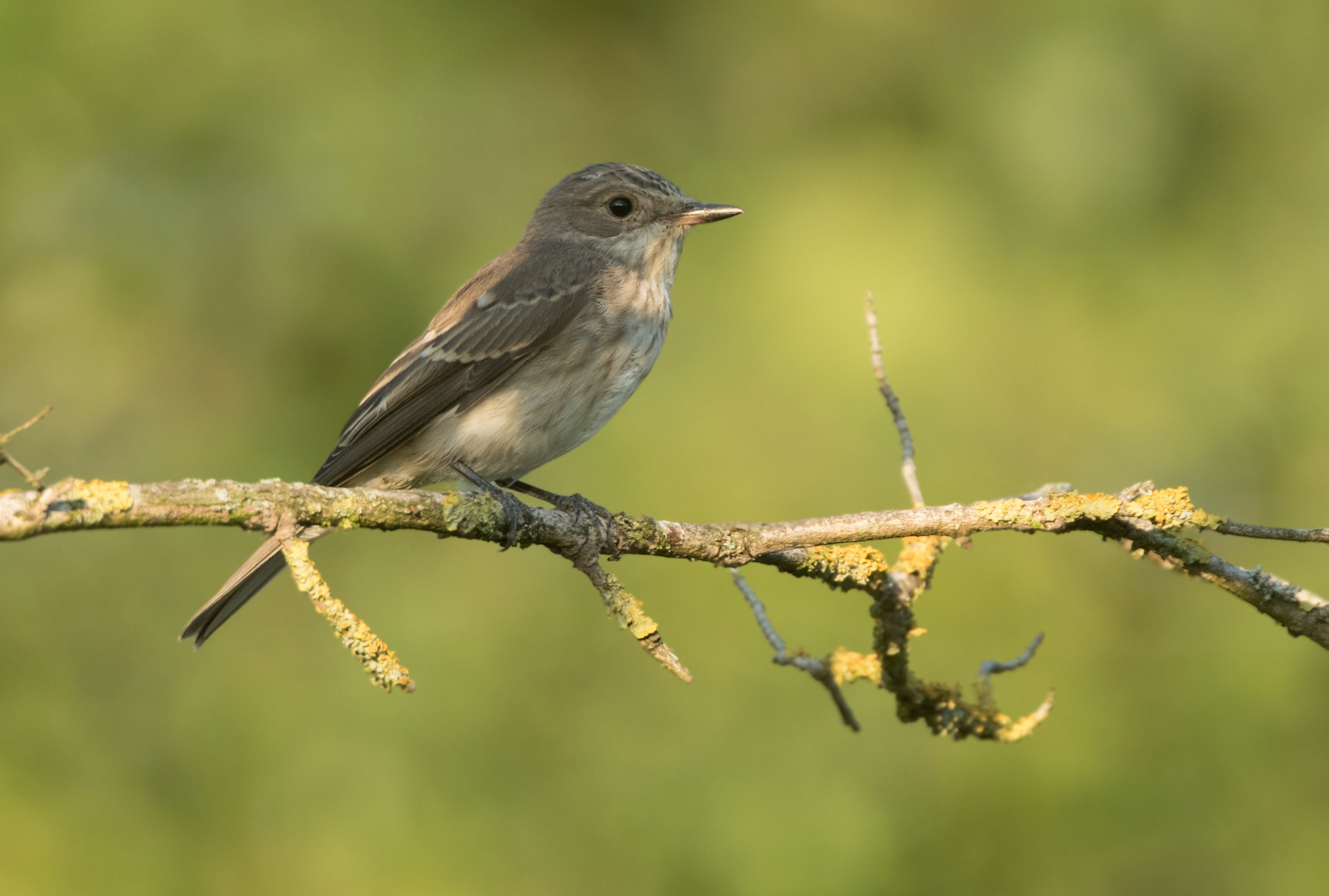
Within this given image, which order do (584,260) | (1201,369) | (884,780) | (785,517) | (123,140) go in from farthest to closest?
(123,140), (1201,369), (785,517), (884,780), (584,260)

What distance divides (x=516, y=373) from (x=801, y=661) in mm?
1688

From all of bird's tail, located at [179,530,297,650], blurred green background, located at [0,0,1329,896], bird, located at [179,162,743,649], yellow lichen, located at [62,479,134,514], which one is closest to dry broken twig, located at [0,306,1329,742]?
yellow lichen, located at [62,479,134,514]

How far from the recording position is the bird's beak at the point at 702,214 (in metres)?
5.30

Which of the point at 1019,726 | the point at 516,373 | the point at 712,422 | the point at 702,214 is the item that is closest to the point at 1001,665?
the point at 1019,726

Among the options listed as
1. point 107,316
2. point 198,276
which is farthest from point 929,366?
point 107,316

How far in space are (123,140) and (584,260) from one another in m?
4.41

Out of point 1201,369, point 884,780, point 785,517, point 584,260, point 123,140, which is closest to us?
point 584,260

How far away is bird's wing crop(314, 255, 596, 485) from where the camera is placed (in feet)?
15.1

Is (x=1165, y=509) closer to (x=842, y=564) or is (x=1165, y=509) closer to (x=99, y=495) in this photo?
(x=842, y=564)

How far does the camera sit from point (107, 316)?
7.73 m

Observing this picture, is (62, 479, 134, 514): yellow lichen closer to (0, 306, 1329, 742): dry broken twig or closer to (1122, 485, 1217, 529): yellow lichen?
(0, 306, 1329, 742): dry broken twig

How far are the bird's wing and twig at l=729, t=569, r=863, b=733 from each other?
55.4 inches

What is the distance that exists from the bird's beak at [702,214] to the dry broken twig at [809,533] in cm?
156

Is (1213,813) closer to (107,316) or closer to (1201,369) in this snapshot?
(1201,369)
